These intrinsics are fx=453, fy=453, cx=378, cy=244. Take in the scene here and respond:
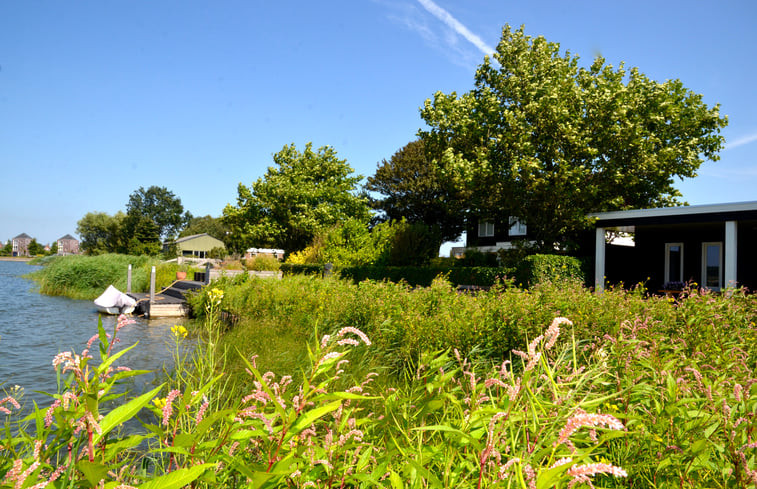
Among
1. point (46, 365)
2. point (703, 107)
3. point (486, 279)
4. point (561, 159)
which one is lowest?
point (46, 365)

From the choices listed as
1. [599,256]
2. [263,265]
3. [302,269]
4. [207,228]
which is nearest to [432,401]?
[599,256]

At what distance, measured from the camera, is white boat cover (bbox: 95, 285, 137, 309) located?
15.3 meters

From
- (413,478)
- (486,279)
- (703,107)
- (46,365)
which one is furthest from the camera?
(703,107)

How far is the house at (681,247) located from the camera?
14211 mm

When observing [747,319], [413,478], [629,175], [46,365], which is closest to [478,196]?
[629,175]

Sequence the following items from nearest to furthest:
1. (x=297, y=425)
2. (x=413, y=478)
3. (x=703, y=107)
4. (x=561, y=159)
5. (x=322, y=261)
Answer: (x=297, y=425)
(x=413, y=478)
(x=561, y=159)
(x=703, y=107)
(x=322, y=261)

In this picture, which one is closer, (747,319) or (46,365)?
(747,319)

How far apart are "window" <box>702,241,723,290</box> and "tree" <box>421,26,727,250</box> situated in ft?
11.8

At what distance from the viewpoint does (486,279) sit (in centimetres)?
1633

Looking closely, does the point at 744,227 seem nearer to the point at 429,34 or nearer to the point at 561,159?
the point at 561,159

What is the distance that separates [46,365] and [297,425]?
9736mm

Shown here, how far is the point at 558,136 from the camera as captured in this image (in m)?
17.7

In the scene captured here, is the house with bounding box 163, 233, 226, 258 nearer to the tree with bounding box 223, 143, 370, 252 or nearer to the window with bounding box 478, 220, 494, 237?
the tree with bounding box 223, 143, 370, 252

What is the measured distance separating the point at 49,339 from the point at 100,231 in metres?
64.8
